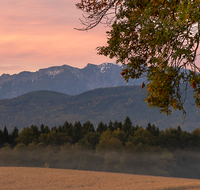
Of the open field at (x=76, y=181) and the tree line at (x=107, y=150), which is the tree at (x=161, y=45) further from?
the tree line at (x=107, y=150)

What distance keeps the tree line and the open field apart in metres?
64.6

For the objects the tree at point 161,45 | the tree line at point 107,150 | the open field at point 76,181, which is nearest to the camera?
the tree at point 161,45

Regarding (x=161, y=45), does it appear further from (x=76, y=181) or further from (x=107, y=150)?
(x=107, y=150)

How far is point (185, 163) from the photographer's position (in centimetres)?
11081

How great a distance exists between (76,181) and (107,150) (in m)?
71.6

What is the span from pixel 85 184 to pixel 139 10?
674 inches

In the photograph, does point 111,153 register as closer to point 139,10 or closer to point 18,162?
point 18,162

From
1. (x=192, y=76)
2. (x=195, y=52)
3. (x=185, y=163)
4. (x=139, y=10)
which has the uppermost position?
(x=139, y=10)

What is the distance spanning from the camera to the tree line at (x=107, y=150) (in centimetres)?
9344

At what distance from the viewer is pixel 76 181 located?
2567 centimetres

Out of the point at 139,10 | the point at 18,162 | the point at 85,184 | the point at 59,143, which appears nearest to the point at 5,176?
the point at 85,184

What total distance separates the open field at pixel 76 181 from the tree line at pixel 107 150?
212 ft

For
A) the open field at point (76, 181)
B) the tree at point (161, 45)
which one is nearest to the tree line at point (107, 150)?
the open field at point (76, 181)

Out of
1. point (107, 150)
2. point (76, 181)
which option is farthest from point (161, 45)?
point (107, 150)
